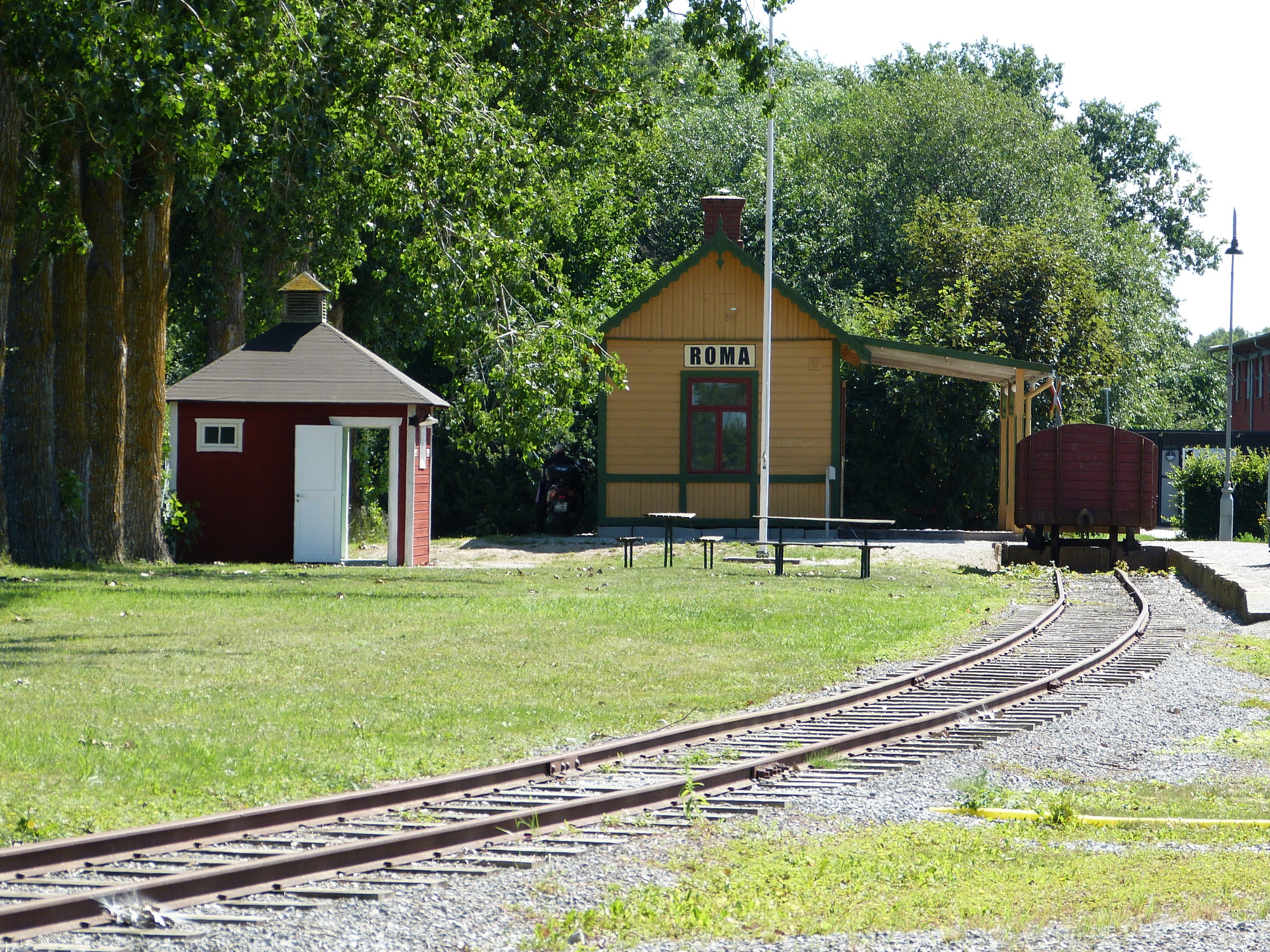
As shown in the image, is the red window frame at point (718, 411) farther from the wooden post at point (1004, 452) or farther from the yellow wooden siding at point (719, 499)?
the wooden post at point (1004, 452)

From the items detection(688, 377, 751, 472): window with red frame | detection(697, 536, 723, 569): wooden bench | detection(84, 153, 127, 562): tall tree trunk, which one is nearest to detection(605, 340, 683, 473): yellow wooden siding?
detection(688, 377, 751, 472): window with red frame

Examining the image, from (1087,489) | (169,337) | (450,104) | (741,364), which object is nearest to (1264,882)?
(450,104)

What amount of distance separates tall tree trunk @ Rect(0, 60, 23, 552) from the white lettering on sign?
15477 mm

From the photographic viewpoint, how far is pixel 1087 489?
2661 cm

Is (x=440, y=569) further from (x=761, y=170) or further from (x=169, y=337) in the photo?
(x=761, y=170)

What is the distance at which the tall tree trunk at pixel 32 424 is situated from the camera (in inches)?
768

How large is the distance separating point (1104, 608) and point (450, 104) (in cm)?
1115

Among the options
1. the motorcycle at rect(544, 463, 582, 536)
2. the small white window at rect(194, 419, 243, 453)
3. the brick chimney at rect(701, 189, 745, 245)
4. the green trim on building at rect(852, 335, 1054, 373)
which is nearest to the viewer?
the small white window at rect(194, 419, 243, 453)

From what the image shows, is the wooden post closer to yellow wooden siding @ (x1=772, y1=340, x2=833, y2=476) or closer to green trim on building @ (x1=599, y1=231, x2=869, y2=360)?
green trim on building @ (x1=599, y1=231, x2=869, y2=360)

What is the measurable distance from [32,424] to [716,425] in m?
14.6

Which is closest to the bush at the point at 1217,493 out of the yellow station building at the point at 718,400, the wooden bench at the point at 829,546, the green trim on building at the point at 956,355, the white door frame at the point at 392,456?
the yellow station building at the point at 718,400

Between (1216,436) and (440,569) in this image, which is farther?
(1216,436)

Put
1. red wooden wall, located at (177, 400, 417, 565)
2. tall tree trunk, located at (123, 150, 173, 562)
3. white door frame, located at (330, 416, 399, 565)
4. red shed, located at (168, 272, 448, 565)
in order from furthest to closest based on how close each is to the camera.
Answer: red wooden wall, located at (177, 400, 417, 565)
red shed, located at (168, 272, 448, 565)
white door frame, located at (330, 416, 399, 565)
tall tree trunk, located at (123, 150, 173, 562)

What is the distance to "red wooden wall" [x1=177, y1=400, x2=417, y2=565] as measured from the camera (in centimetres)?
2284
